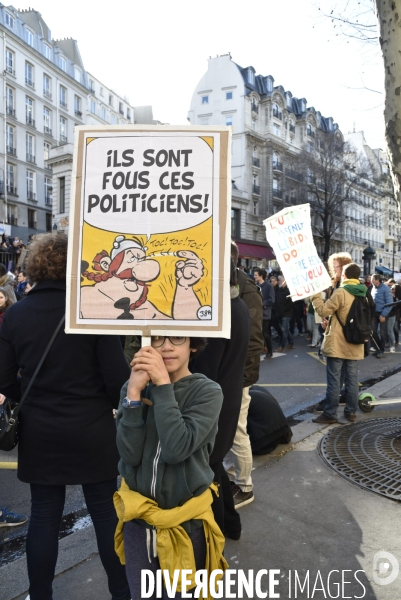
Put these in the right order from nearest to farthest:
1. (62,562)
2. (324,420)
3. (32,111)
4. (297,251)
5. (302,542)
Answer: (62,562) < (302,542) < (324,420) < (297,251) < (32,111)

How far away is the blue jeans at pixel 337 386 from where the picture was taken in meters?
5.50

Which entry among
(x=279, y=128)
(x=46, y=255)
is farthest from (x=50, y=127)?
(x=46, y=255)

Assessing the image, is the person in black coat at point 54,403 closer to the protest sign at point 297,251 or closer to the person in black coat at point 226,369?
the person in black coat at point 226,369

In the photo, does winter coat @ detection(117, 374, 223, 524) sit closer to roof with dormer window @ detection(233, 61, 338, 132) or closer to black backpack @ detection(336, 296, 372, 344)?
black backpack @ detection(336, 296, 372, 344)

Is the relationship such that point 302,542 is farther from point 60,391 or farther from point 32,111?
point 32,111

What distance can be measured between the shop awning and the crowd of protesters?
36485mm

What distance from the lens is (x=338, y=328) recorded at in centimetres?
550

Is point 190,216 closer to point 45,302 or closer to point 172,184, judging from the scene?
point 172,184

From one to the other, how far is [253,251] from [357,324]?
37.2 meters

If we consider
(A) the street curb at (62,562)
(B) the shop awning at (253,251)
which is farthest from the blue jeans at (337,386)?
(B) the shop awning at (253,251)

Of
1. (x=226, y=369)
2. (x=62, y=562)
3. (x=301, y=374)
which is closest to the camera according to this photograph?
(x=226, y=369)

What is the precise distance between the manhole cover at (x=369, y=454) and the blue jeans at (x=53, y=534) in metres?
2.23

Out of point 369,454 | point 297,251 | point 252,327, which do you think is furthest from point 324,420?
point 252,327

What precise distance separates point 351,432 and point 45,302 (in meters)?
3.90
